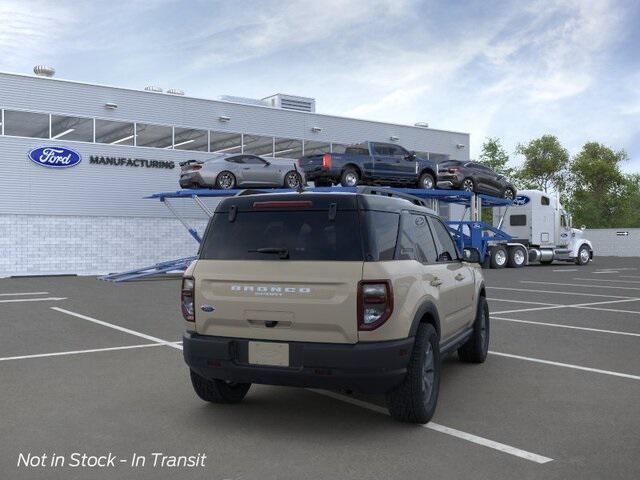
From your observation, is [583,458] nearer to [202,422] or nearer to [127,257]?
[202,422]

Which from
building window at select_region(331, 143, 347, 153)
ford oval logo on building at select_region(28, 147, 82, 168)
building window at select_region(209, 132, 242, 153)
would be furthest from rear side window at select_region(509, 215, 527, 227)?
ford oval logo on building at select_region(28, 147, 82, 168)

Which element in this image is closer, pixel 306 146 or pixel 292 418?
pixel 292 418

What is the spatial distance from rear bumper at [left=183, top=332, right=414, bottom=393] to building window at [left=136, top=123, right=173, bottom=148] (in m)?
24.5

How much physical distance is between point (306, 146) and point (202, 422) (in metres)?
28.1

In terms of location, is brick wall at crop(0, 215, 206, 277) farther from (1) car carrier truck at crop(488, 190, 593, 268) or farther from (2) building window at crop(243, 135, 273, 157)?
(1) car carrier truck at crop(488, 190, 593, 268)

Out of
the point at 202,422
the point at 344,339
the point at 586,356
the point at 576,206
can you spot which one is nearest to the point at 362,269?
the point at 344,339

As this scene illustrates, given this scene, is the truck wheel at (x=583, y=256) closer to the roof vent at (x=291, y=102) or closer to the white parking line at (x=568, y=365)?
the roof vent at (x=291, y=102)

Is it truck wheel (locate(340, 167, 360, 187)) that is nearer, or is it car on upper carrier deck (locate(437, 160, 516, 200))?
truck wheel (locate(340, 167, 360, 187))

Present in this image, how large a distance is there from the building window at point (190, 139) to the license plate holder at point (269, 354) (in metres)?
25.2

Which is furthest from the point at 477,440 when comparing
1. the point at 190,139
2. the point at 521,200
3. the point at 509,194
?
the point at 521,200

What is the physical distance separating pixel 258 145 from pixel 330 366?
27191mm

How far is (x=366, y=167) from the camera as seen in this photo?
22.2m

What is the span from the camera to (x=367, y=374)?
15.1 feet

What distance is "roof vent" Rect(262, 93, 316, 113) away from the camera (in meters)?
34.1
